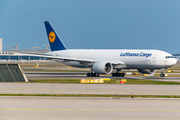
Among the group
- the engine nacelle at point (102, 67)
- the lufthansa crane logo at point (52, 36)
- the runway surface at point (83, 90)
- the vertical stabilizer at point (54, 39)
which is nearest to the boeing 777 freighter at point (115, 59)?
the engine nacelle at point (102, 67)

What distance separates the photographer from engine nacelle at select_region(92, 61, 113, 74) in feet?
165

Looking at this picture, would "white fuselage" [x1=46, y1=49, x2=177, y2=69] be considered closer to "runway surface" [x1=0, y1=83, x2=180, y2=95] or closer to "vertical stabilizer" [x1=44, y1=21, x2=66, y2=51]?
"vertical stabilizer" [x1=44, y1=21, x2=66, y2=51]

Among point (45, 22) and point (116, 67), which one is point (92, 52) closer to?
point (116, 67)

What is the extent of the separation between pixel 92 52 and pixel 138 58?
31.6ft

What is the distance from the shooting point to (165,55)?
166 feet

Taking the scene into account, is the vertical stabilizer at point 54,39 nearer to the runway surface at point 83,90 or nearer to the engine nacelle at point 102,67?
the engine nacelle at point 102,67

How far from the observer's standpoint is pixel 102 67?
50.2 m
